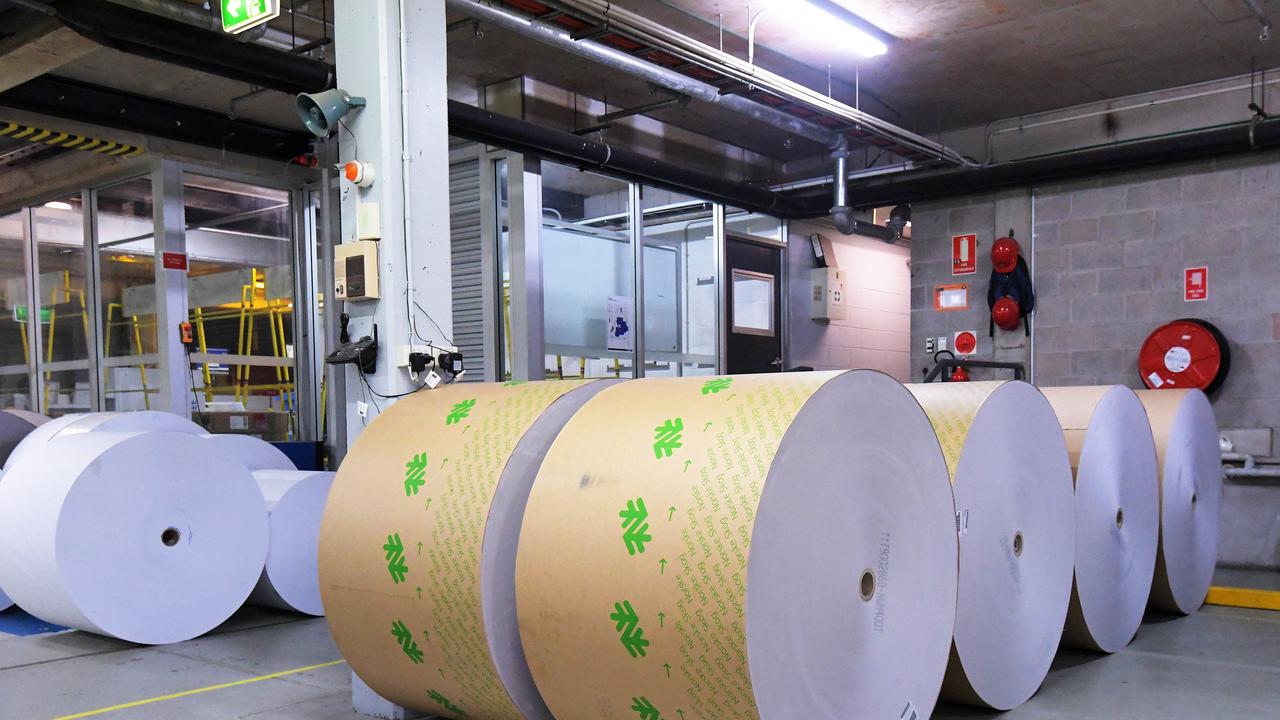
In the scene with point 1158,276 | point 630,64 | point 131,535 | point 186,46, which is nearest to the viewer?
point 131,535

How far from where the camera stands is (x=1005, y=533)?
3.47 metres

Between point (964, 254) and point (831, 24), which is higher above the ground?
point (831, 24)

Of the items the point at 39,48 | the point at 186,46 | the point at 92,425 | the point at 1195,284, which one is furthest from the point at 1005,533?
the point at 39,48

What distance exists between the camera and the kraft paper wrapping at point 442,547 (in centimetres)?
282

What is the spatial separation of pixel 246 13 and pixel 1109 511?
4.07 meters

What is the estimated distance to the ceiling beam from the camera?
16.7 ft

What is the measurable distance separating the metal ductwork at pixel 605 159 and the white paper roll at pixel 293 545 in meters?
2.15

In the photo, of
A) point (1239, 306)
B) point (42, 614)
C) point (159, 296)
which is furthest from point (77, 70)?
point (1239, 306)

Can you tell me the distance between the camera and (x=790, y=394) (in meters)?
2.45

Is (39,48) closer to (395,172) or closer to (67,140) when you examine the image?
(67,140)

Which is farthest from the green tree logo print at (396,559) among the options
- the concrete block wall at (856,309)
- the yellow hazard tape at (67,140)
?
the concrete block wall at (856,309)

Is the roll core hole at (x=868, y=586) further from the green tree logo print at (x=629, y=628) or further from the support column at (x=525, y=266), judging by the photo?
the support column at (x=525, y=266)

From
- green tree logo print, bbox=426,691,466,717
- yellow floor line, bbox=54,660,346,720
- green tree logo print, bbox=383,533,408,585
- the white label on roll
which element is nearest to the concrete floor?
yellow floor line, bbox=54,660,346,720

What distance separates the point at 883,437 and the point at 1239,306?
18.2 ft
